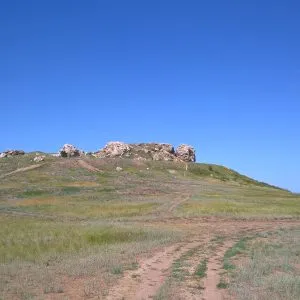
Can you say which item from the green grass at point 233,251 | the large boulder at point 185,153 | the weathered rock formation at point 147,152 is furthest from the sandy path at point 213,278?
the large boulder at point 185,153

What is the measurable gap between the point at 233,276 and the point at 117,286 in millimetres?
4882

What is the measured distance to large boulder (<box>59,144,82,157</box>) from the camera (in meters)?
160

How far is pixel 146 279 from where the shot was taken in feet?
60.8

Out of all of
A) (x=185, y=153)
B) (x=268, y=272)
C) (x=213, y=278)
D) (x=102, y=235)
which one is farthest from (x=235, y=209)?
(x=185, y=153)

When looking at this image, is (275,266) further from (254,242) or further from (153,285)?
(254,242)

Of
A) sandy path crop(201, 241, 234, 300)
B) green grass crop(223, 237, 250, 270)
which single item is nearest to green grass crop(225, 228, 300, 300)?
green grass crop(223, 237, 250, 270)

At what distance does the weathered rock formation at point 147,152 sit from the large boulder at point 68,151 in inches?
283

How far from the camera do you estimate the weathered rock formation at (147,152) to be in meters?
164

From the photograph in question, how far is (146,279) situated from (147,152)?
494 ft

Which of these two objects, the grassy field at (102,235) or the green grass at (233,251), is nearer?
the grassy field at (102,235)

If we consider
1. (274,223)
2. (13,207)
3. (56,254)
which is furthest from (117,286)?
(13,207)

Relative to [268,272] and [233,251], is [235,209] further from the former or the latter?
[268,272]

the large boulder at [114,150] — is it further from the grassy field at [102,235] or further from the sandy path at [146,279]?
the sandy path at [146,279]

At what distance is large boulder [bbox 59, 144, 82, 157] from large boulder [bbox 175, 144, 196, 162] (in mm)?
38837
